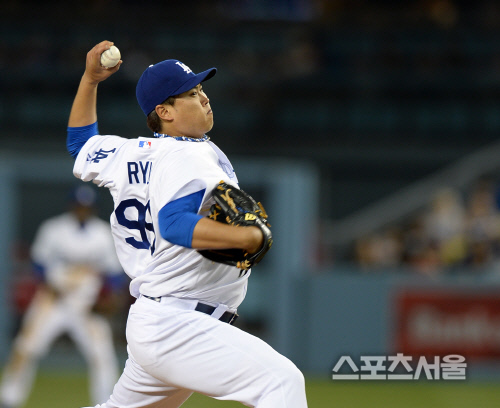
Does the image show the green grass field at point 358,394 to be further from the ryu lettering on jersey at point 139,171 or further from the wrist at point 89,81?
Result: the ryu lettering on jersey at point 139,171

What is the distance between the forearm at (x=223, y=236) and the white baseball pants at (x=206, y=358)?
0.39 m

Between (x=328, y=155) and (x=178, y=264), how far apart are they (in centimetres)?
1157

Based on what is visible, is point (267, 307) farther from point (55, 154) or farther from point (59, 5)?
point (59, 5)

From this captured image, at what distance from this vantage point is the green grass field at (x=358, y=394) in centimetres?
801

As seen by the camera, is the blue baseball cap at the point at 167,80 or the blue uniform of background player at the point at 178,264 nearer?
the blue uniform of background player at the point at 178,264

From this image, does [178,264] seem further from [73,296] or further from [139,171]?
→ [73,296]

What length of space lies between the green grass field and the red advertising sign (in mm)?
413

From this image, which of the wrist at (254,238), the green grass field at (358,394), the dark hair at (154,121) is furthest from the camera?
the green grass field at (358,394)

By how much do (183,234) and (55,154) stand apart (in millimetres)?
11678

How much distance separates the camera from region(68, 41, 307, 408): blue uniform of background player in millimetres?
3016

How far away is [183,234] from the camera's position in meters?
Answer: 2.92

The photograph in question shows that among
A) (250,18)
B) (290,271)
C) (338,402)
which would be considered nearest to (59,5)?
(250,18)

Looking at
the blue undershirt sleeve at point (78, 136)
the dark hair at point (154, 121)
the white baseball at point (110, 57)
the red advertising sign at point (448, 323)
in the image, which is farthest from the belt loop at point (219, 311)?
the red advertising sign at point (448, 323)

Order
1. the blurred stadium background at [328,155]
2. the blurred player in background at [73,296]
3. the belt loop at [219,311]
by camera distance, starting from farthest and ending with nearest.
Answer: the blurred stadium background at [328,155], the blurred player in background at [73,296], the belt loop at [219,311]
